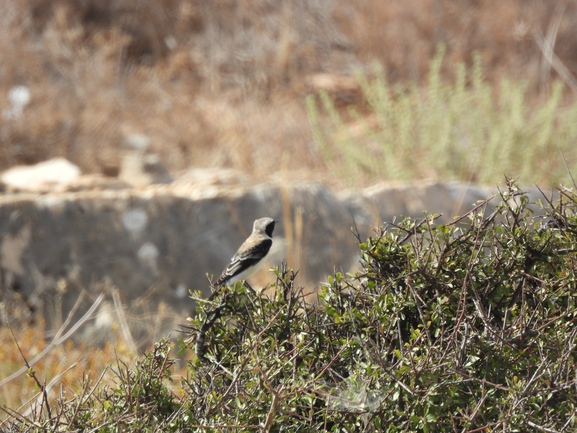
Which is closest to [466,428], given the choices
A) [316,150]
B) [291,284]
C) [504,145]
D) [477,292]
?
[477,292]

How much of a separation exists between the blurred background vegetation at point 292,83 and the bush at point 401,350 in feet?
15.6

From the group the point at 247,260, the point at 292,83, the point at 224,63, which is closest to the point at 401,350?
the point at 247,260

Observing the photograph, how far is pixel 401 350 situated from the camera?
6.12 ft

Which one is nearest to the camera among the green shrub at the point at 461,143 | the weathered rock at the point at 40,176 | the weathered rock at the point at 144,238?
the weathered rock at the point at 144,238

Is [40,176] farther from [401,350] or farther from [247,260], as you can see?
[401,350]

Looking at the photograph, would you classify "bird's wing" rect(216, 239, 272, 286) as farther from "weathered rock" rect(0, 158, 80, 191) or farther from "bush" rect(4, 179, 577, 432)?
"weathered rock" rect(0, 158, 80, 191)

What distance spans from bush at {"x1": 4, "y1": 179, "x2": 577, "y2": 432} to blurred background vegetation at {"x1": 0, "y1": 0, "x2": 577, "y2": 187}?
477 centimetres

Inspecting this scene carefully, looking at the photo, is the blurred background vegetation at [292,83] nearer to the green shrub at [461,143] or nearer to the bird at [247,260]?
the green shrub at [461,143]

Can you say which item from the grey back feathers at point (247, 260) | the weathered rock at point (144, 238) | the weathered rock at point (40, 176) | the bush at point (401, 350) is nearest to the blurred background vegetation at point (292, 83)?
the weathered rock at point (40, 176)

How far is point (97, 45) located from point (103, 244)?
7112 mm

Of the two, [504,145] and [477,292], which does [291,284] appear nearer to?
[477,292]

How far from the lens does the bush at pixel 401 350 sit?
1.80 metres

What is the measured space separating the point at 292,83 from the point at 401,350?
9930 mm

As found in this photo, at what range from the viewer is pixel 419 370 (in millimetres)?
1781
